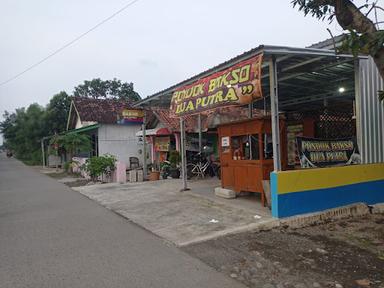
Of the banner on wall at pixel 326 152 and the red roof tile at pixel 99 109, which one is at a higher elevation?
the red roof tile at pixel 99 109

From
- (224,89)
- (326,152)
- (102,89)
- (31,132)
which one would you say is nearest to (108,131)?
(31,132)

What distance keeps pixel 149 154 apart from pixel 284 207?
51.8 ft

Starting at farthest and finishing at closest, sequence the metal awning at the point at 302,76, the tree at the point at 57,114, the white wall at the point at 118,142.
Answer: the tree at the point at 57,114 < the white wall at the point at 118,142 < the metal awning at the point at 302,76

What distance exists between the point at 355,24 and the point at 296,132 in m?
4.90

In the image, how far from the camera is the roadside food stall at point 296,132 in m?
6.89

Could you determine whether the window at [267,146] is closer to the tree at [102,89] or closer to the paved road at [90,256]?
the paved road at [90,256]

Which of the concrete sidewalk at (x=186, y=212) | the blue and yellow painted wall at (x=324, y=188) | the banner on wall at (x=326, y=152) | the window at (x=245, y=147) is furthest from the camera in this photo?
the window at (x=245, y=147)

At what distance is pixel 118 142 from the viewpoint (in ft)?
78.6

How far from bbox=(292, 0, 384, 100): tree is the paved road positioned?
3184 millimetres

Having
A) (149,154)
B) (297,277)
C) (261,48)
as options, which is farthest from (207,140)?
(297,277)

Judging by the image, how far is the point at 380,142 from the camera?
8.26 metres

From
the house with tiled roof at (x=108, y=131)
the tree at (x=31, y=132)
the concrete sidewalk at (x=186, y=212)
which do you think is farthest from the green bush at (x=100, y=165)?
the tree at (x=31, y=132)

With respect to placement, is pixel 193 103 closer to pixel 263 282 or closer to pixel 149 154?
pixel 263 282

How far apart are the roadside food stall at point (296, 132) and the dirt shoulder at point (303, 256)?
82 centimetres
